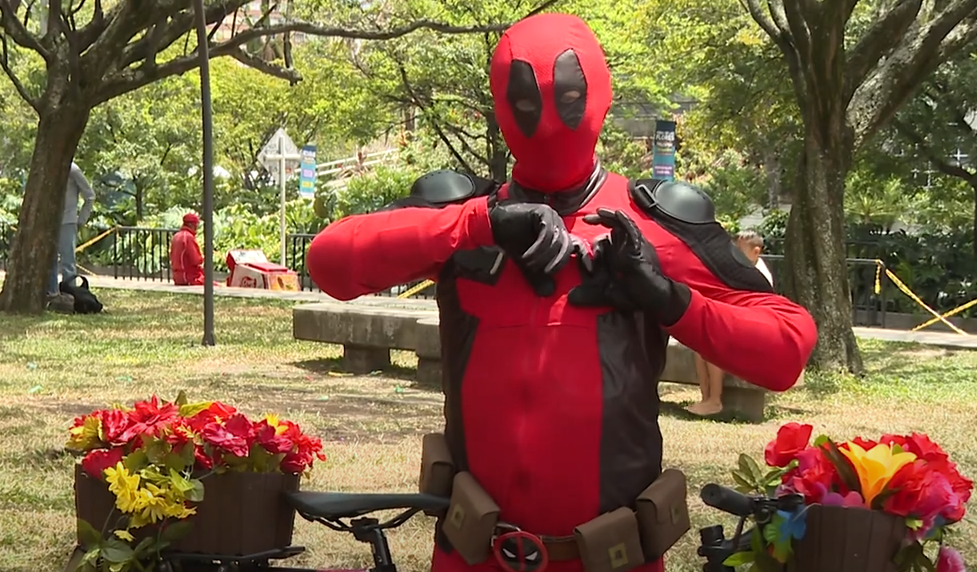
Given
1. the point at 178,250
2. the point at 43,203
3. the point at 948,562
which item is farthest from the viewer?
the point at 178,250

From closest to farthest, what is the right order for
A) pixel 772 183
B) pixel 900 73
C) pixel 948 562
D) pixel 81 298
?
pixel 948 562 < pixel 900 73 < pixel 81 298 < pixel 772 183

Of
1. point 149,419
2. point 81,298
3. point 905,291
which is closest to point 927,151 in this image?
point 905,291

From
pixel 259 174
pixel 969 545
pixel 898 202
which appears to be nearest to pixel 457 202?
pixel 969 545

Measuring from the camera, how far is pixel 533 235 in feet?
7.84

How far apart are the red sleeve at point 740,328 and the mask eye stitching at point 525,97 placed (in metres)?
0.39

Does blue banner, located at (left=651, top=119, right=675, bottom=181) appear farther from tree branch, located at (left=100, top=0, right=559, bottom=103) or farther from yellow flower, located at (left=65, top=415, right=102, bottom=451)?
yellow flower, located at (left=65, top=415, right=102, bottom=451)

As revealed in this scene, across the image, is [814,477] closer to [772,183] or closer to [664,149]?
[664,149]

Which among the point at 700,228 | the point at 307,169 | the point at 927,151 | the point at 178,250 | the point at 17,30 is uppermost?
the point at 17,30

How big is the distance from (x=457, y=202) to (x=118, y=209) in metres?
26.2

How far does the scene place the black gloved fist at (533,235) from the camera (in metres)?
A: 2.35

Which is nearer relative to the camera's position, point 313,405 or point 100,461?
point 100,461

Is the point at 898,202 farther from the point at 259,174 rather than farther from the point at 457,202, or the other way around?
the point at 457,202

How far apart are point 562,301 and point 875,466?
26.8 inches

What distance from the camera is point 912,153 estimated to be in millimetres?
18547
